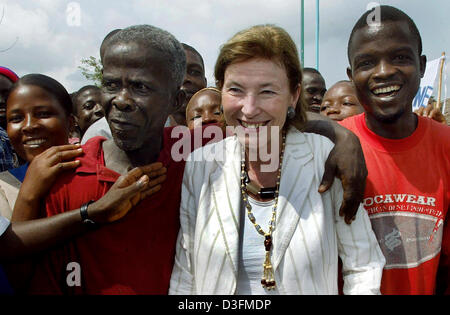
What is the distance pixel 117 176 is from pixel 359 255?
3.57 feet

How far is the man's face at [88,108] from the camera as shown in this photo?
4.49 m

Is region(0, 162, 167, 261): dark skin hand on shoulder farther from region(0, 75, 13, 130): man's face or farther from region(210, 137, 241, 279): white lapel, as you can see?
region(0, 75, 13, 130): man's face

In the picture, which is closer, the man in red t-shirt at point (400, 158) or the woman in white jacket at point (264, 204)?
the woman in white jacket at point (264, 204)

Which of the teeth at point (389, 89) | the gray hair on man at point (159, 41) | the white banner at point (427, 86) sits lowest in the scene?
the teeth at point (389, 89)

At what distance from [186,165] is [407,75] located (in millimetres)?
1185

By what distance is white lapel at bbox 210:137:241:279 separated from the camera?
1528mm

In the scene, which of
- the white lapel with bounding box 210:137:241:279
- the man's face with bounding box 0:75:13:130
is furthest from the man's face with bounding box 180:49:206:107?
the white lapel with bounding box 210:137:241:279

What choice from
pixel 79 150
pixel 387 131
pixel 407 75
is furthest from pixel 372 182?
pixel 79 150

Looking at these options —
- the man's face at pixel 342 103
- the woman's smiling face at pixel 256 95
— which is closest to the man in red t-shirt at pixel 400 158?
the woman's smiling face at pixel 256 95

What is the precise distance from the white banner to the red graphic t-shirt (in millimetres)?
5367

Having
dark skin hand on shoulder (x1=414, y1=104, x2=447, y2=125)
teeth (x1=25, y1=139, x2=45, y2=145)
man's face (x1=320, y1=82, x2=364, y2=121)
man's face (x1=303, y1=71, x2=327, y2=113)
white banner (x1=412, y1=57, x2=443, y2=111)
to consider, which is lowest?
teeth (x1=25, y1=139, x2=45, y2=145)

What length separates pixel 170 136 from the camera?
2.03m

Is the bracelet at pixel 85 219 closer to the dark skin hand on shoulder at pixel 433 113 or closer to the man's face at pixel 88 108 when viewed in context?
the dark skin hand on shoulder at pixel 433 113

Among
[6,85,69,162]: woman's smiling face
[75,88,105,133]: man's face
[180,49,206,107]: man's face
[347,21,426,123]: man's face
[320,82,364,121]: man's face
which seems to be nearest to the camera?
[347,21,426,123]: man's face
